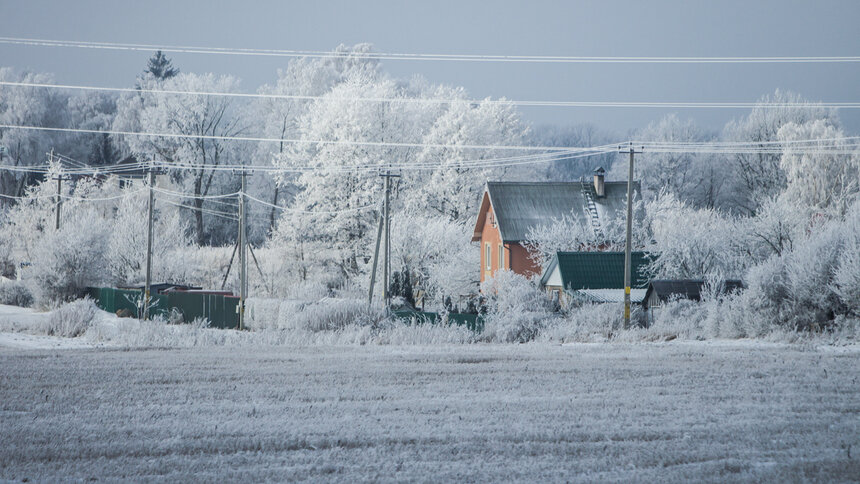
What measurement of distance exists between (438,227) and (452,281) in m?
3.28

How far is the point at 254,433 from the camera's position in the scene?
33.9ft

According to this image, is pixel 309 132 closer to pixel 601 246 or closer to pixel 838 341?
pixel 601 246

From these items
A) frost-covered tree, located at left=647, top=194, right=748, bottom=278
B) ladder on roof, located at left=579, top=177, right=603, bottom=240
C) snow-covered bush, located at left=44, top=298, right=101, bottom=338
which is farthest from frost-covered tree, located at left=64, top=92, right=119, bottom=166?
frost-covered tree, located at left=647, top=194, right=748, bottom=278

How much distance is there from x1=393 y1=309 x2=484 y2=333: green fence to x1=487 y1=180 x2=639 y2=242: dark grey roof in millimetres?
9890

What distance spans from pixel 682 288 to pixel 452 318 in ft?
24.4

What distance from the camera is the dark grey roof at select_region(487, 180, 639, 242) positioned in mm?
39500

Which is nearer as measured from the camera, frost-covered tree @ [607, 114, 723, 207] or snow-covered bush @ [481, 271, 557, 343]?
snow-covered bush @ [481, 271, 557, 343]

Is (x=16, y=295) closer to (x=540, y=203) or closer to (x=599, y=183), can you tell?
(x=540, y=203)

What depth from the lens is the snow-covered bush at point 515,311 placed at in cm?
2572

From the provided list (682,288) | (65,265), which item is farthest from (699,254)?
(65,265)

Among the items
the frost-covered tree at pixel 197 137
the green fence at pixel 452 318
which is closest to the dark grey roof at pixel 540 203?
the green fence at pixel 452 318

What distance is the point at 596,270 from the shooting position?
105 feet

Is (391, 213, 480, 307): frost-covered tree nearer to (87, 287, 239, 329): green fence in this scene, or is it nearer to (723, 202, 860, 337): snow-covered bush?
(87, 287, 239, 329): green fence

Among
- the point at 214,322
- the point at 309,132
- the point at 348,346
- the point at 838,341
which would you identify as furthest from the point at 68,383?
the point at 309,132
